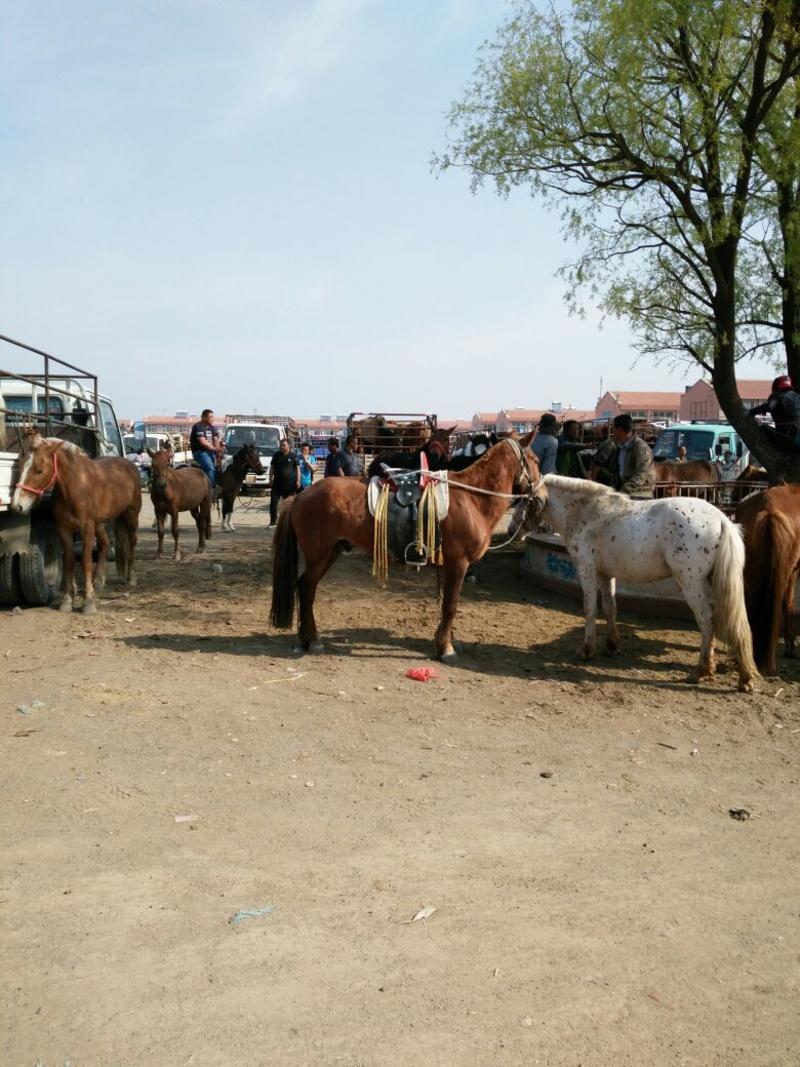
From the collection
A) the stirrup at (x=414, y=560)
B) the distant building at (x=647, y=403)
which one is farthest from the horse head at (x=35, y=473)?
the distant building at (x=647, y=403)

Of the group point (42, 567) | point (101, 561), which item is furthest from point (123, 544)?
point (42, 567)

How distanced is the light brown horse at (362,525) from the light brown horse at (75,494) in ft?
8.92

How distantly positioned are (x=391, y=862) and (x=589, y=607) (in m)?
4.24

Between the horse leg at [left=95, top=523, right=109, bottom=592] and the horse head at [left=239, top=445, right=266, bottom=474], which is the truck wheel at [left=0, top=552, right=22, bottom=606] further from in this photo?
the horse head at [left=239, top=445, right=266, bottom=474]

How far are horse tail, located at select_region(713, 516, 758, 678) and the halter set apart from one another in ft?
21.8

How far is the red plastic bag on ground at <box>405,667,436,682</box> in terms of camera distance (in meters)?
7.16

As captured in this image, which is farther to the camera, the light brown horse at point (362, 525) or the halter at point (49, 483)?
the halter at point (49, 483)

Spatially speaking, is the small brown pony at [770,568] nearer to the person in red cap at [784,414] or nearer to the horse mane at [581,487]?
the horse mane at [581,487]

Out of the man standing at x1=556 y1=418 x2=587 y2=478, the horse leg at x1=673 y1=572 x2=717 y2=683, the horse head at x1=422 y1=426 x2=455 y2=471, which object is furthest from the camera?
the man standing at x1=556 y1=418 x2=587 y2=478

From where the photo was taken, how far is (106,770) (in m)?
5.02

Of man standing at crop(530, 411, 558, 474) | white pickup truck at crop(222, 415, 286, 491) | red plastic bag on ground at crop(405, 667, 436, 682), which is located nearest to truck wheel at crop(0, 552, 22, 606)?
red plastic bag on ground at crop(405, 667, 436, 682)

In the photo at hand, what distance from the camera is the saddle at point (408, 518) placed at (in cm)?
771

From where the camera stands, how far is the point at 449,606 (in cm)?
778

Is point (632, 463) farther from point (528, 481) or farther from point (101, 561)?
point (101, 561)
